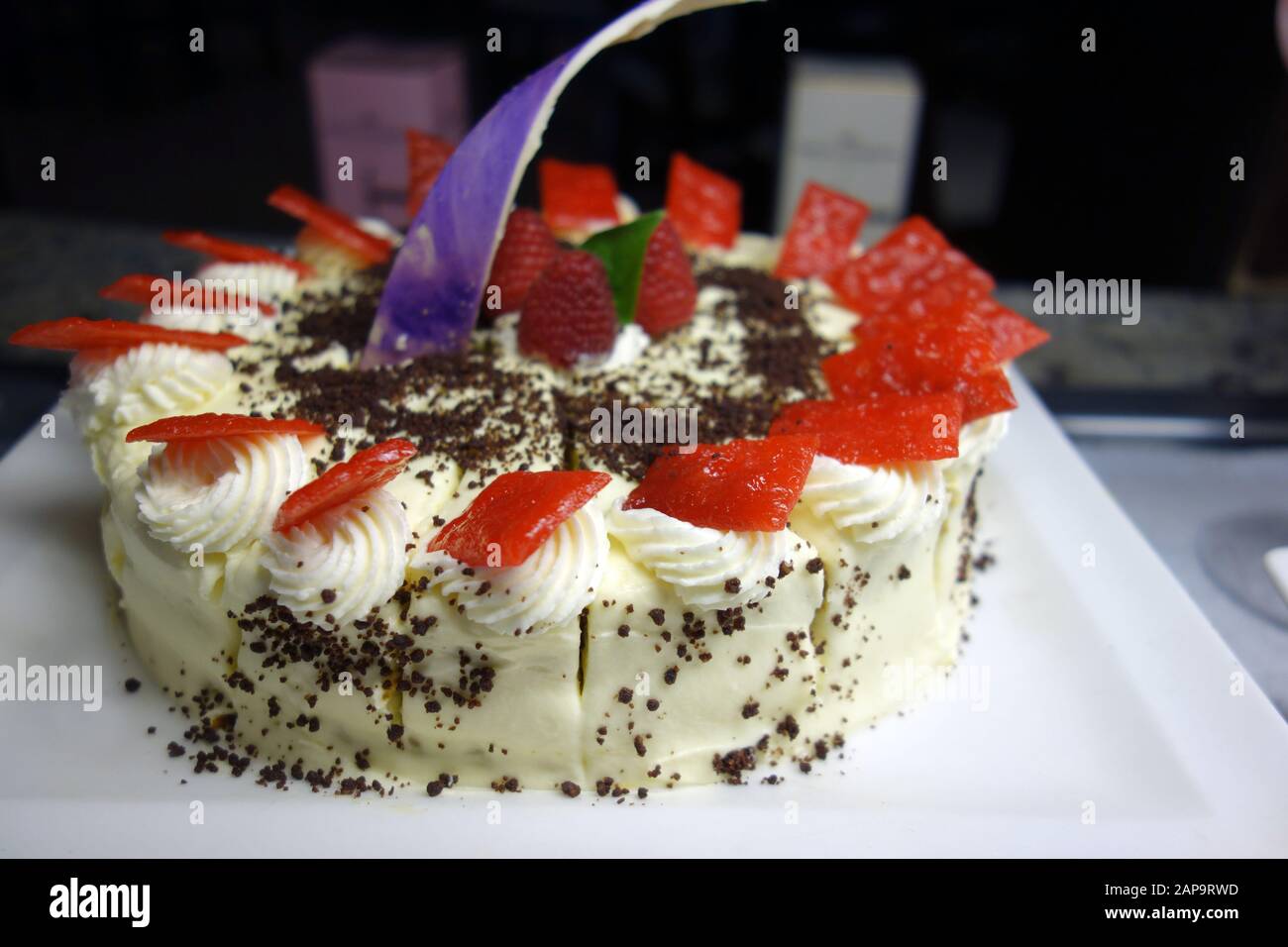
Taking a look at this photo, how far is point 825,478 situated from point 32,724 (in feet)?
4.85

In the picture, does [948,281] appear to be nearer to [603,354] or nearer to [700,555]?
[603,354]

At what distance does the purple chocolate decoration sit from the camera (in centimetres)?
202

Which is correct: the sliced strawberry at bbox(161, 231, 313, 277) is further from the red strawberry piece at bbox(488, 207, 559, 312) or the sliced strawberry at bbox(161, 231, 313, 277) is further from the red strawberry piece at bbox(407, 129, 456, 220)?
the red strawberry piece at bbox(488, 207, 559, 312)

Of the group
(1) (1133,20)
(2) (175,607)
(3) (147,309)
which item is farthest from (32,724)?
(1) (1133,20)

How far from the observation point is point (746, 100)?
3.73 metres

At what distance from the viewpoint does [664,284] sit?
7.50ft

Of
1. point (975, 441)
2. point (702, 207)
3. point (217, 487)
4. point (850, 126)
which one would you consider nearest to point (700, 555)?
point (975, 441)

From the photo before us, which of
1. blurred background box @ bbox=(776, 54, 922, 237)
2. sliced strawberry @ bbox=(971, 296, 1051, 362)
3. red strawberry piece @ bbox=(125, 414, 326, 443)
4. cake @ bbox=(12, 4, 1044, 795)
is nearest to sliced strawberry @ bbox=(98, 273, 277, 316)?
cake @ bbox=(12, 4, 1044, 795)

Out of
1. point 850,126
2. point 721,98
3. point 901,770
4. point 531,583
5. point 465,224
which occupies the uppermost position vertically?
point 721,98

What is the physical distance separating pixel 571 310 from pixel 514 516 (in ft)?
2.13

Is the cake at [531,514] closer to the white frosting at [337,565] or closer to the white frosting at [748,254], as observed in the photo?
the white frosting at [337,565]

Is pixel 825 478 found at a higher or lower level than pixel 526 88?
lower
